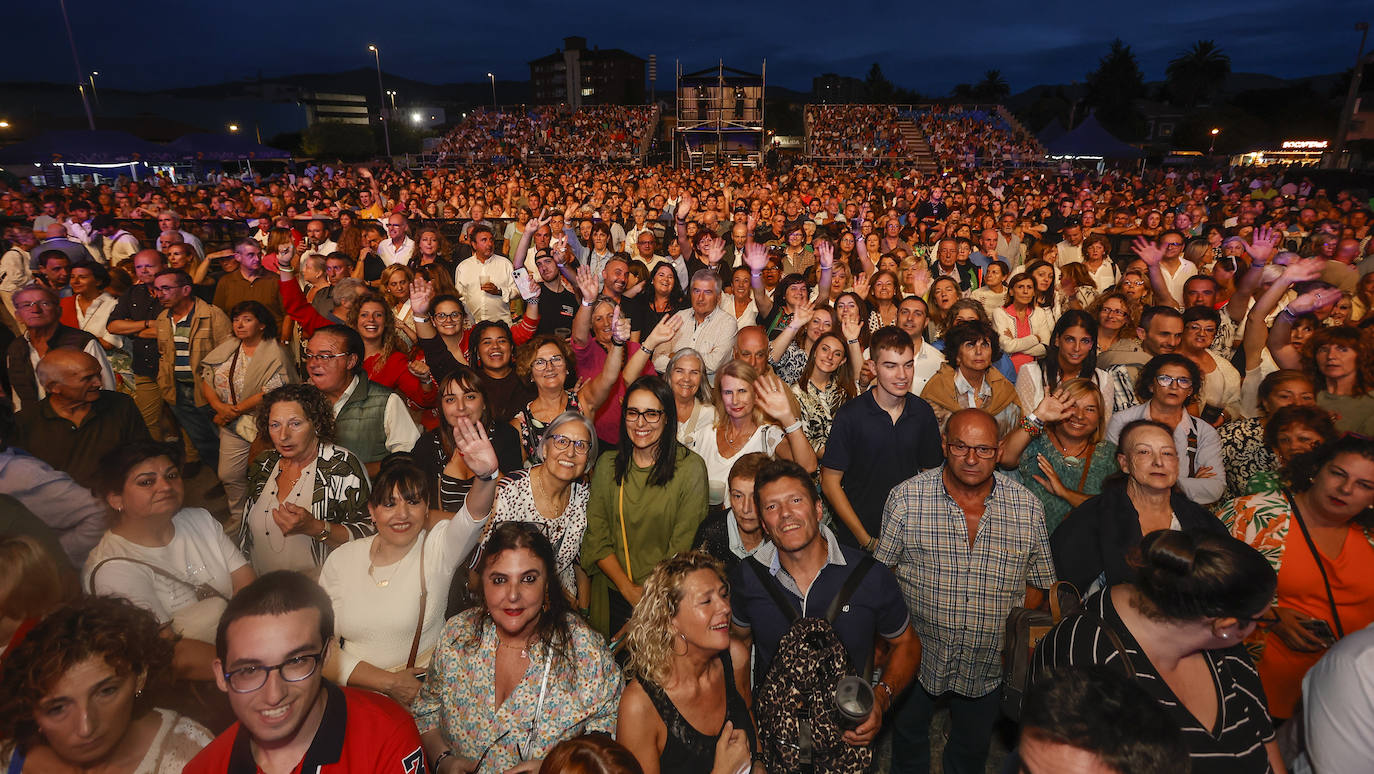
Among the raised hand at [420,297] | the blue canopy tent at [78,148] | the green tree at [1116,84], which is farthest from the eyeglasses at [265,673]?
the green tree at [1116,84]

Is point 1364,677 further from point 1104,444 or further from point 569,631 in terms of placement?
point 569,631

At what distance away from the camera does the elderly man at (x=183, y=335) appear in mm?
4969

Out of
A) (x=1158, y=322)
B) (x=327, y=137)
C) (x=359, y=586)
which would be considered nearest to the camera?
(x=359, y=586)

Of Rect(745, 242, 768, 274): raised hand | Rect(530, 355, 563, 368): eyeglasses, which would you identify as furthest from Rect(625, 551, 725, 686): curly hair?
Rect(745, 242, 768, 274): raised hand

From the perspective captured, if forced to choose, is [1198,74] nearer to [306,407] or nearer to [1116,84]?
[1116,84]

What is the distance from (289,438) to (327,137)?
6008 cm

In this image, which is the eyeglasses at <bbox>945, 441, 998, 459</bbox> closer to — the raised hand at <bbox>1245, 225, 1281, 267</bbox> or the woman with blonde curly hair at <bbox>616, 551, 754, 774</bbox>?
the woman with blonde curly hair at <bbox>616, 551, 754, 774</bbox>

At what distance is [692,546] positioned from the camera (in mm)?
3318

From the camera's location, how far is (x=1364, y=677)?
1926mm

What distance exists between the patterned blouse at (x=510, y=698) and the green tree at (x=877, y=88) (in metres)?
78.4

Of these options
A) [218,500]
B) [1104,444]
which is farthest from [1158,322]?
[218,500]

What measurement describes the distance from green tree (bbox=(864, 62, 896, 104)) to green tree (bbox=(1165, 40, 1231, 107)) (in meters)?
30.5

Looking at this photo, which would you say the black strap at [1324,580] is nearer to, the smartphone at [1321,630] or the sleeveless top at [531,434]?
the smartphone at [1321,630]

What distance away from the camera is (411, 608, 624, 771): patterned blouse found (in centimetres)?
237
